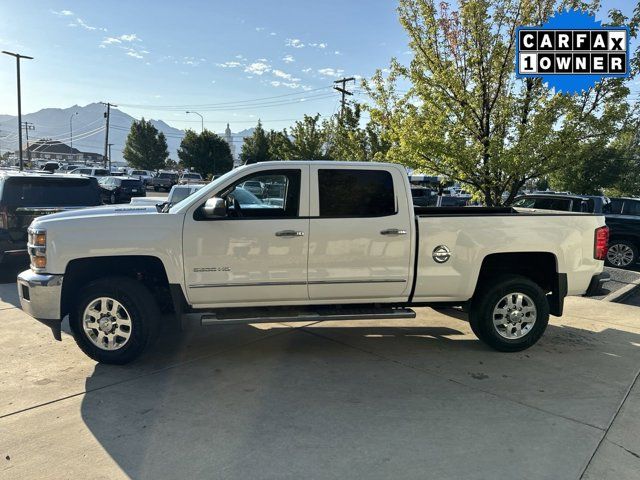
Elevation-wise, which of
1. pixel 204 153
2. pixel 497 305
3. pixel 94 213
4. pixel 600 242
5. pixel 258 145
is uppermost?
pixel 258 145

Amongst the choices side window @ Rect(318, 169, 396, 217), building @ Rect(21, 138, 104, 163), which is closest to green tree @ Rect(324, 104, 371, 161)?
side window @ Rect(318, 169, 396, 217)

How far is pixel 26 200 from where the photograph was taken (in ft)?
26.7

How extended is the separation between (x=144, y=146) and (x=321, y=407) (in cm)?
5961

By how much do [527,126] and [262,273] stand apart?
6.47 meters

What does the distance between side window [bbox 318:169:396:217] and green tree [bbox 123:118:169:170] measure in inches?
2266

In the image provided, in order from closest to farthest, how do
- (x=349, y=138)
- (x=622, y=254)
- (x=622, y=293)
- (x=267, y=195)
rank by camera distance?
1. (x=267, y=195)
2. (x=622, y=293)
3. (x=622, y=254)
4. (x=349, y=138)

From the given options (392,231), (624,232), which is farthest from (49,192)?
(624,232)

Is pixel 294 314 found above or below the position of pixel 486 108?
below

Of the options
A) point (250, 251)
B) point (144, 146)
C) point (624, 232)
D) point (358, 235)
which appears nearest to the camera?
point (250, 251)

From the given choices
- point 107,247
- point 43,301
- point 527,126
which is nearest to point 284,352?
point 107,247

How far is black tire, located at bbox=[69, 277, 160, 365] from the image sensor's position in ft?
14.7

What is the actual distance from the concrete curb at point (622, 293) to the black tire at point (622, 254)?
7.47ft

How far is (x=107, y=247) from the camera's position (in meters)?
4.39

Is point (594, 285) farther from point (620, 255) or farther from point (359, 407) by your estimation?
point (620, 255)
